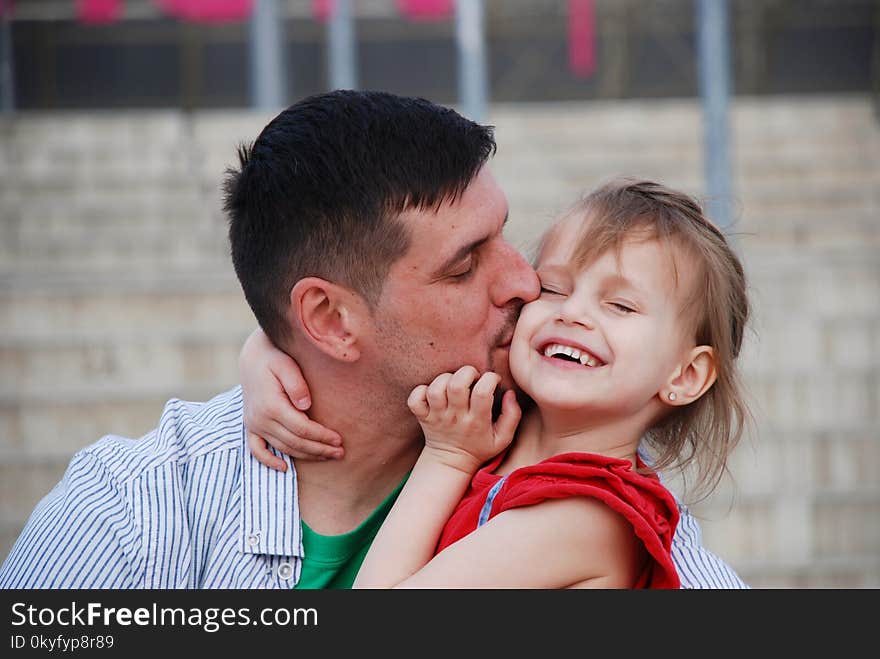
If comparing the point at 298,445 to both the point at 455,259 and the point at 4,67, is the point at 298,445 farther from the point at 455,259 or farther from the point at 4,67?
the point at 4,67

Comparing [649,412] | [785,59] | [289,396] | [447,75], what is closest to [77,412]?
[289,396]

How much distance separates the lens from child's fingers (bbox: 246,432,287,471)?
6.34 feet

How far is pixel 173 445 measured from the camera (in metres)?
1.96

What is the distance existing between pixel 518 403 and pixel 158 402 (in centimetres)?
280

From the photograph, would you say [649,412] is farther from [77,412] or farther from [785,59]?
[785,59]

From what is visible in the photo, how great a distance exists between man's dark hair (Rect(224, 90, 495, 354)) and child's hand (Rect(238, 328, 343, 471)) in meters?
0.12

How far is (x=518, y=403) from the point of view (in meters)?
1.92

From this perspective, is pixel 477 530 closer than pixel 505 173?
Yes

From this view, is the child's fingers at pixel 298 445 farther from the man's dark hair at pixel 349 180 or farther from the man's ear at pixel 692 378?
the man's ear at pixel 692 378

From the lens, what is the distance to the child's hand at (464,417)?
179cm

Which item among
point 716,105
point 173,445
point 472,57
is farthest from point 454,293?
point 472,57

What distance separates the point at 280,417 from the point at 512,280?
440 mm

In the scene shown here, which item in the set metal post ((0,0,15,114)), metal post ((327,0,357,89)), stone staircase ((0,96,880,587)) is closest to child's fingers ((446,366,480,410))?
stone staircase ((0,96,880,587))

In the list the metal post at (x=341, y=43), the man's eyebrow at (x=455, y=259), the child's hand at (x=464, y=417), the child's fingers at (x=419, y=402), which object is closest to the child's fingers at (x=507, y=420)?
the child's hand at (x=464, y=417)
